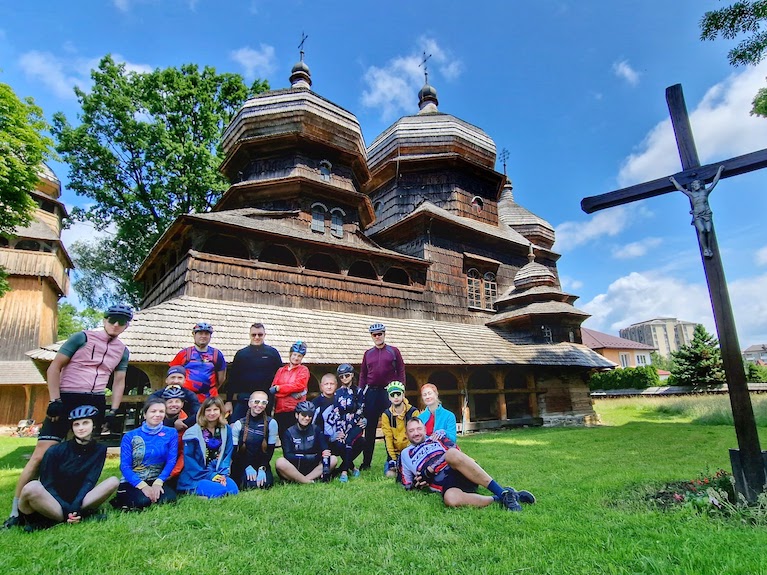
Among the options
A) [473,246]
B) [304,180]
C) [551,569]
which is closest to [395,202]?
[473,246]

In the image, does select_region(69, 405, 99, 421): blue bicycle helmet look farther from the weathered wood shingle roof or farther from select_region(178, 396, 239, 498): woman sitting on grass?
the weathered wood shingle roof

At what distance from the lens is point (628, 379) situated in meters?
26.5

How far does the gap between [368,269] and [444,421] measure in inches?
407

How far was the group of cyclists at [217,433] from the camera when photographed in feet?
12.2

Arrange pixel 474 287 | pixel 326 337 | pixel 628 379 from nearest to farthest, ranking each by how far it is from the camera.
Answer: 1. pixel 326 337
2. pixel 474 287
3. pixel 628 379

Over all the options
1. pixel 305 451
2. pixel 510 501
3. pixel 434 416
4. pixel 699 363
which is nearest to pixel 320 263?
pixel 305 451

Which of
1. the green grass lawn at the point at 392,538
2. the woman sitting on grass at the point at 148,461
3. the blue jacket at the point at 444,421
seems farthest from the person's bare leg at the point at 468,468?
the woman sitting on grass at the point at 148,461

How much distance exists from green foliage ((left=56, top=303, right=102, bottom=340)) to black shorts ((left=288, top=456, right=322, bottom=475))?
3753cm

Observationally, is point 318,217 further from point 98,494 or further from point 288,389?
point 98,494

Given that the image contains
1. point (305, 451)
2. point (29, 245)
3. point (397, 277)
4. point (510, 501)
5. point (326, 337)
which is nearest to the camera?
point (510, 501)

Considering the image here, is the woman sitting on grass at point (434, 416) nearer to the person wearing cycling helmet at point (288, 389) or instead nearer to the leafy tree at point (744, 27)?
the person wearing cycling helmet at point (288, 389)

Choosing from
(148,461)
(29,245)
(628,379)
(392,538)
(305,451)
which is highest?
(29,245)

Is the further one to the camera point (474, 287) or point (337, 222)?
point (474, 287)

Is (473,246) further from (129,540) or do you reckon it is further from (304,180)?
(129,540)
